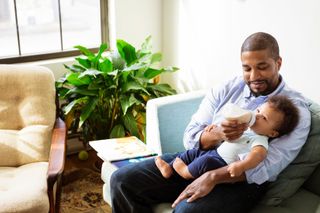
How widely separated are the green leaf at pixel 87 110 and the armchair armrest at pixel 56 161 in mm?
189

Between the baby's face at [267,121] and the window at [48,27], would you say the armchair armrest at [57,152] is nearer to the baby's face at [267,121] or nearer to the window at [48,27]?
the window at [48,27]

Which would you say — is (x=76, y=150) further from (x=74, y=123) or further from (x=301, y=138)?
(x=301, y=138)

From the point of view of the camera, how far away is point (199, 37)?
9.14 ft

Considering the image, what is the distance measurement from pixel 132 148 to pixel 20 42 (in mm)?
1331

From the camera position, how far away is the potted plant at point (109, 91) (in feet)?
8.39

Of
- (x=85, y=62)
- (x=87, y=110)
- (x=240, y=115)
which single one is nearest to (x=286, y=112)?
(x=240, y=115)

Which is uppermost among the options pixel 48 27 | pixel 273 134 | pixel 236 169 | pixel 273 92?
pixel 48 27

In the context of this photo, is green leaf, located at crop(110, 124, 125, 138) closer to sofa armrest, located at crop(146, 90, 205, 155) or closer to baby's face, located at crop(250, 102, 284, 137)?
sofa armrest, located at crop(146, 90, 205, 155)

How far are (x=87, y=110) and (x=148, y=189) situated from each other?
91 centimetres

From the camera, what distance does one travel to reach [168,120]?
7.07 ft

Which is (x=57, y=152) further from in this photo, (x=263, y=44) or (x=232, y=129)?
(x=263, y=44)

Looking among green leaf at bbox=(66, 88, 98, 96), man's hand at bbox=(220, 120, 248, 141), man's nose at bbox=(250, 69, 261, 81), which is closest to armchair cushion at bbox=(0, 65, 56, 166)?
green leaf at bbox=(66, 88, 98, 96)

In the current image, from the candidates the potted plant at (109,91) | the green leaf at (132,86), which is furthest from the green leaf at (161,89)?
the green leaf at (132,86)

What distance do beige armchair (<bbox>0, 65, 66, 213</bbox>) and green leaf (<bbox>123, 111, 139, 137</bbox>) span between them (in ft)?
1.48
